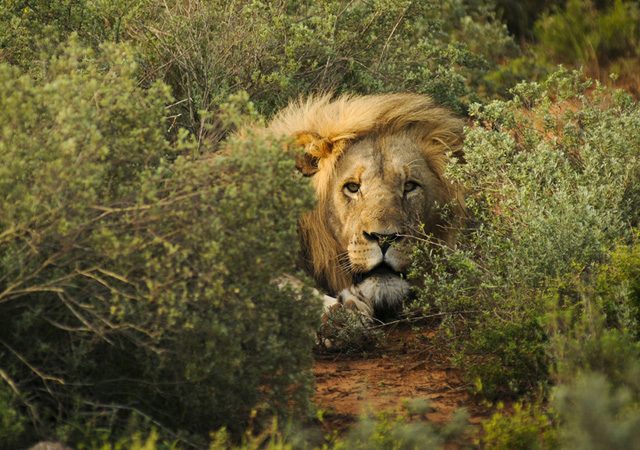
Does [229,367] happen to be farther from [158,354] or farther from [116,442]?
[116,442]

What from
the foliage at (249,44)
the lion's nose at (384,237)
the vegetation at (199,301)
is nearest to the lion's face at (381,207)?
the lion's nose at (384,237)

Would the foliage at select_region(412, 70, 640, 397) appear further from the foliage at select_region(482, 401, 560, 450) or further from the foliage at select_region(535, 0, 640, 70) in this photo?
the foliage at select_region(535, 0, 640, 70)

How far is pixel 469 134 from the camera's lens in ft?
17.0

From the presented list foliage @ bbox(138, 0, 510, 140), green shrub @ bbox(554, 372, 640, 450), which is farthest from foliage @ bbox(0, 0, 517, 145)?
green shrub @ bbox(554, 372, 640, 450)

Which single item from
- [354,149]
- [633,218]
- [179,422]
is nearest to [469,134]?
[354,149]

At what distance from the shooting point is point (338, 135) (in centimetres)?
544

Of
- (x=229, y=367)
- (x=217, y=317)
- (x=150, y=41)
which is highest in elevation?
(x=150, y=41)

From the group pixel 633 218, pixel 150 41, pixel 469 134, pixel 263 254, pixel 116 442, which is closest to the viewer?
pixel 116 442

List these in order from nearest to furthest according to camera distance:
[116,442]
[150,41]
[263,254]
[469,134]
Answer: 1. [116,442]
2. [263,254]
3. [469,134]
4. [150,41]

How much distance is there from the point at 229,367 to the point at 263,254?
0.47 meters

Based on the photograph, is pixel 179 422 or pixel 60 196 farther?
pixel 179 422

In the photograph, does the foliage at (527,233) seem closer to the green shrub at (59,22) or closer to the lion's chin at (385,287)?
the lion's chin at (385,287)

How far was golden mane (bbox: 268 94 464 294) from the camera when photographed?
17.9 feet

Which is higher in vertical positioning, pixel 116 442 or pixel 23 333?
pixel 23 333
